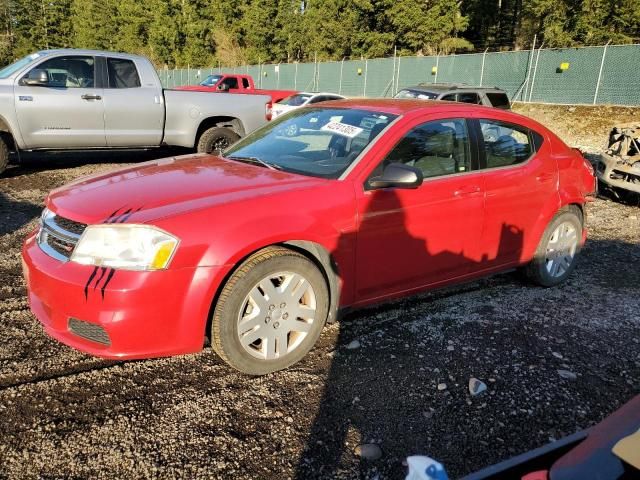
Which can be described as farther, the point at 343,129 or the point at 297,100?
the point at 297,100

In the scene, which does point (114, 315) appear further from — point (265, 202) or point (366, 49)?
point (366, 49)

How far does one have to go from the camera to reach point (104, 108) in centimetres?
Answer: 834

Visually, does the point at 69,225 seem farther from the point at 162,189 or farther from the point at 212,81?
the point at 212,81

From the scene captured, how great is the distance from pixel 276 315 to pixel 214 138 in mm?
6800

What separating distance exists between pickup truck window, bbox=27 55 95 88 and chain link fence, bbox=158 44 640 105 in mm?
17679

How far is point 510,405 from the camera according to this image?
9.53ft

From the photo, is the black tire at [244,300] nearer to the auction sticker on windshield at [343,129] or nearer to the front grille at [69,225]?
the front grille at [69,225]

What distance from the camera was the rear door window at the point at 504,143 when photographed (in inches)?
161

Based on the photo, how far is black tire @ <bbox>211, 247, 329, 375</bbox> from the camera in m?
2.83

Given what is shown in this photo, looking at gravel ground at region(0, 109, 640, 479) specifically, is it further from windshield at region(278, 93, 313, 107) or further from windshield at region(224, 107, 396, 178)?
windshield at region(278, 93, 313, 107)

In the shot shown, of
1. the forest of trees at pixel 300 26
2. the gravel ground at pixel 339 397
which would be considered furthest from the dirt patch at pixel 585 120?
the gravel ground at pixel 339 397

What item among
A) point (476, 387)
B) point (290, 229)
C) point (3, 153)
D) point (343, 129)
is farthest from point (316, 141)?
point (3, 153)

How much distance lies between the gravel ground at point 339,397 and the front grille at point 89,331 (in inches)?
13.3

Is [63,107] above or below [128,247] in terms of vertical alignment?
above
